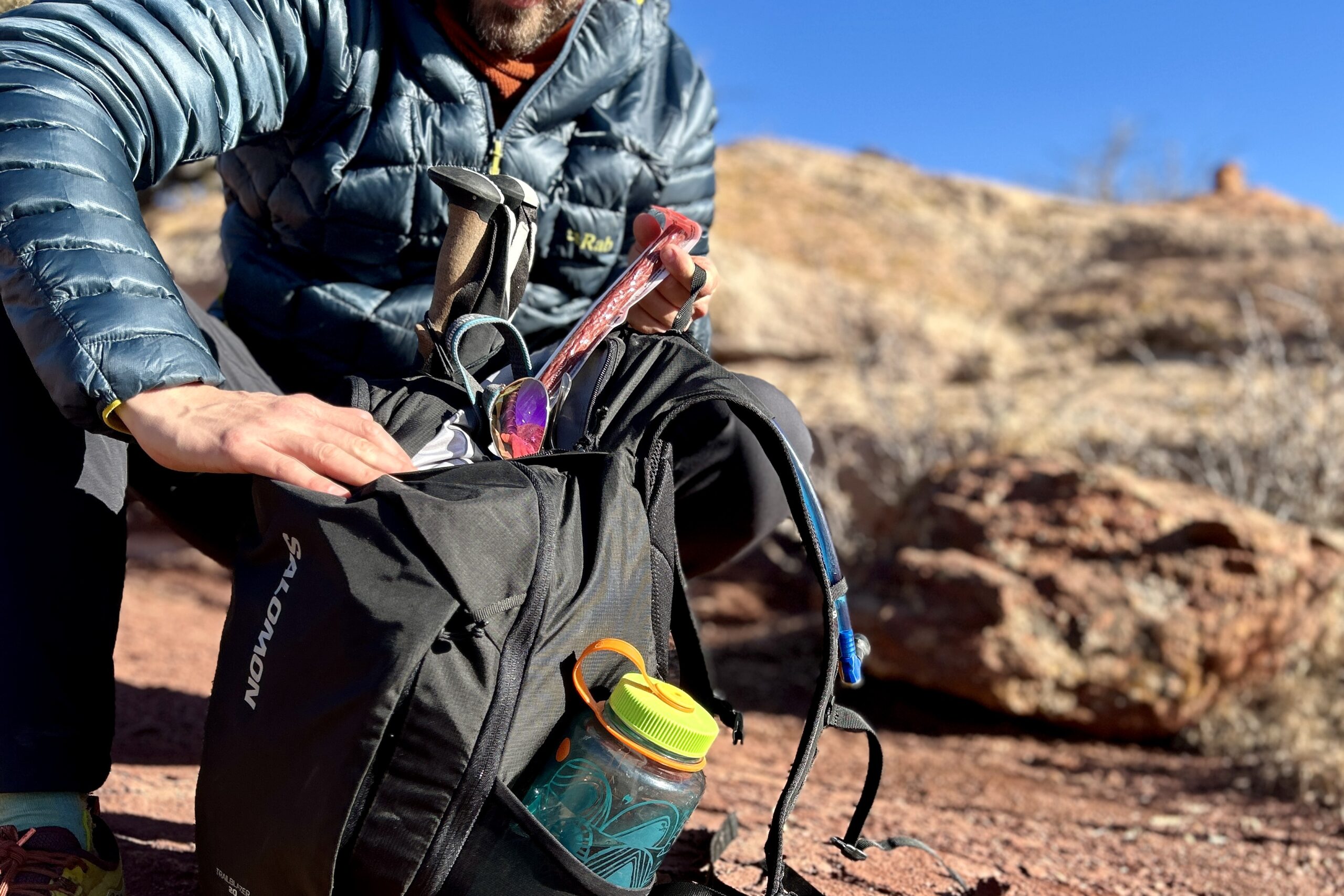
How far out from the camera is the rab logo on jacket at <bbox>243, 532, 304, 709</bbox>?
1141 millimetres

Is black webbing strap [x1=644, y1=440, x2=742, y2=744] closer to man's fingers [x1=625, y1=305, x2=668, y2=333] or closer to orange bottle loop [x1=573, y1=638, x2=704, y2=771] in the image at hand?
orange bottle loop [x1=573, y1=638, x2=704, y2=771]

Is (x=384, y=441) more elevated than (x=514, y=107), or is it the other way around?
(x=514, y=107)

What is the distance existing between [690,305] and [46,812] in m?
1.04

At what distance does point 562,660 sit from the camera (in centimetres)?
114

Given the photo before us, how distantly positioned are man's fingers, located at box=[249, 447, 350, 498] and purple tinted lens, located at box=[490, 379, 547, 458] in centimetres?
30

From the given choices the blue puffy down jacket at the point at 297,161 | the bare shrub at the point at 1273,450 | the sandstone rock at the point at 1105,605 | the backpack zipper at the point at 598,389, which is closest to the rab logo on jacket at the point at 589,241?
the blue puffy down jacket at the point at 297,161

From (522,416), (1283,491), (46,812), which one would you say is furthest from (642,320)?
(1283,491)

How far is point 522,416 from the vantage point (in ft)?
4.66

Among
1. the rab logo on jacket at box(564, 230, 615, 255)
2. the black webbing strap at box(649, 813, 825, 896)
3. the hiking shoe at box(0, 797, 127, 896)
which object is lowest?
the hiking shoe at box(0, 797, 127, 896)

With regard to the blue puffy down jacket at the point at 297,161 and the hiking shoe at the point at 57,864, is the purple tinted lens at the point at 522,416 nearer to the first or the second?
the blue puffy down jacket at the point at 297,161

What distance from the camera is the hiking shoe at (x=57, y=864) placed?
1.19 meters

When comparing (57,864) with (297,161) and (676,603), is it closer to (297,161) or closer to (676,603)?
(676,603)

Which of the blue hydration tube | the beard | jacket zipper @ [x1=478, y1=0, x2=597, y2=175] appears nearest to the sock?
the blue hydration tube

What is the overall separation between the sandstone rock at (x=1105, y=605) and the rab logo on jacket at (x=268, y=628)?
2489mm
